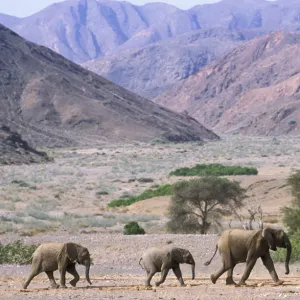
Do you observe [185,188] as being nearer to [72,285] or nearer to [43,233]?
[43,233]

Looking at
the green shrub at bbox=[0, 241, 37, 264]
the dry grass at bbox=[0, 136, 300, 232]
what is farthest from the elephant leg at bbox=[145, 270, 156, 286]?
the dry grass at bbox=[0, 136, 300, 232]

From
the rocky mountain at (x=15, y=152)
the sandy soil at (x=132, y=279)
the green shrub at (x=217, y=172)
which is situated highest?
the rocky mountain at (x=15, y=152)

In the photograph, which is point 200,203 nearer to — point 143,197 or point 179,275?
point 143,197

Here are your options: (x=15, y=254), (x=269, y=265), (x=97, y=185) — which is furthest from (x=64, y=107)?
(x=269, y=265)

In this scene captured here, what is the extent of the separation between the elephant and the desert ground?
355 mm

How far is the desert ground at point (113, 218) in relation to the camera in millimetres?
14008

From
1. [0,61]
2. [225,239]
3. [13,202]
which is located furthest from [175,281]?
[0,61]

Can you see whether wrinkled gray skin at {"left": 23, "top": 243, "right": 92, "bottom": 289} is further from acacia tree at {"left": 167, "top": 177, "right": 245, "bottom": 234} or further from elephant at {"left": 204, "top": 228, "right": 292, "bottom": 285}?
acacia tree at {"left": 167, "top": 177, "right": 245, "bottom": 234}

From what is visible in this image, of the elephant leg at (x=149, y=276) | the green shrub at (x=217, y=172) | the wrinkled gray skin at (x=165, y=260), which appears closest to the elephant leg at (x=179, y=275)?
the wrinkled gray skin at (x=165, y=260)

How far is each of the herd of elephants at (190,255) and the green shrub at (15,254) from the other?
6773mm

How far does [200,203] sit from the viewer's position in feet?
108

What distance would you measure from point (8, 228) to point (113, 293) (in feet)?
61.5

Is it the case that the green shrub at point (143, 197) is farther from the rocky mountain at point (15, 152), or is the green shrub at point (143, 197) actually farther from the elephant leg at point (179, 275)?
the rocky mountain at point (15, 152)

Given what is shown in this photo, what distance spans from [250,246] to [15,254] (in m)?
9.52
